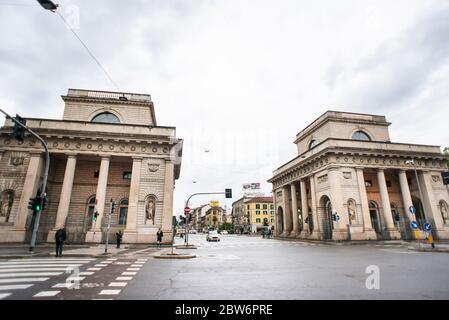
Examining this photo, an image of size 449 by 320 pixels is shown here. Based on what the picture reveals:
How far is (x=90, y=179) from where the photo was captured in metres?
26.4

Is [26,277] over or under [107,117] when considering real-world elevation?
under

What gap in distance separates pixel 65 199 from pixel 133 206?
20.5 ft

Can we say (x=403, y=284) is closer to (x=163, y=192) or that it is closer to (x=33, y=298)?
(x=33, y=298)

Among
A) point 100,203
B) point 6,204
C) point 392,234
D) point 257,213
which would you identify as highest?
point 257,213

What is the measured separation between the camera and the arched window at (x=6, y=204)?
22.0 meters

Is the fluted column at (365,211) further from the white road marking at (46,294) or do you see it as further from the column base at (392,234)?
the white road marking at (46,294)

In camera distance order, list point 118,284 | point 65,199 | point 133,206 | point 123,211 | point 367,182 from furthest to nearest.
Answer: point 367,182
point 123,211
point 133,206
point 65,199
point 118,284

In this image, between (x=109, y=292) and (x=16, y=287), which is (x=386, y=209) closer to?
(x=109, y=292)

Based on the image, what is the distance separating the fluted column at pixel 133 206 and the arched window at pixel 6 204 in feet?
33.9

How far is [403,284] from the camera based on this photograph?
23.3ft

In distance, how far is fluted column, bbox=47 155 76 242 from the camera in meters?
22.1

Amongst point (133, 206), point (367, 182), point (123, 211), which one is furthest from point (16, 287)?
point (367, 182)
